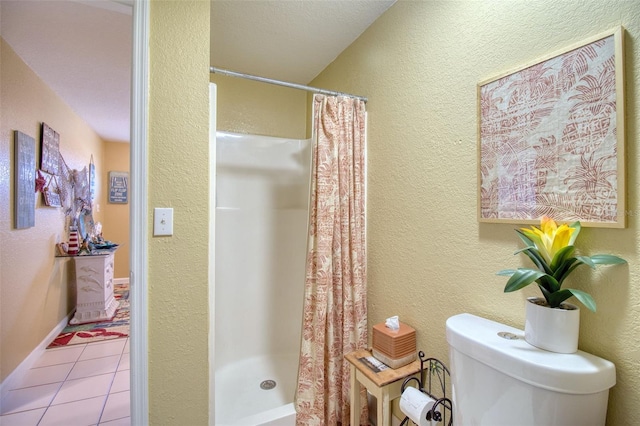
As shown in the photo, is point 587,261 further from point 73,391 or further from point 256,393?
point 73,391

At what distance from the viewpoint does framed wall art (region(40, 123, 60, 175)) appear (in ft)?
7.88

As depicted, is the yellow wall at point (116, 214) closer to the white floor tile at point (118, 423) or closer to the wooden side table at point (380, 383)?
the white floor tile at point (118, 423)

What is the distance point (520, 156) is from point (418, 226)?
19.3 inches

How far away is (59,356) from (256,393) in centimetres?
191

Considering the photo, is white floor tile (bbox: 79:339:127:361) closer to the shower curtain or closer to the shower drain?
the shower drain

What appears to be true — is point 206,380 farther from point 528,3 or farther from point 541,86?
point 528,3

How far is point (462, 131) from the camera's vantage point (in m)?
1.13

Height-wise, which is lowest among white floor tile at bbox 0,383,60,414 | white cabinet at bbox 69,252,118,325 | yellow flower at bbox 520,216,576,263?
white floor tile at bbox 0,383,60,414

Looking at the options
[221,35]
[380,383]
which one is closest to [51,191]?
[221,35]

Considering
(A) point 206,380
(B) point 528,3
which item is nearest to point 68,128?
(A) point 206,380

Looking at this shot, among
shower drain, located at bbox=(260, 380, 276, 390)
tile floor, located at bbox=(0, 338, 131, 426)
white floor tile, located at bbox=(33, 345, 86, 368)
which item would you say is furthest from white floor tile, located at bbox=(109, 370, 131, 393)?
shower drain, located at bbox=(260, 380, 276, 390)

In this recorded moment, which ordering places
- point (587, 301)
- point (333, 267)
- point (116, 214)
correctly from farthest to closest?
point (116, 214)
point (333, 267)
point (587, 301)

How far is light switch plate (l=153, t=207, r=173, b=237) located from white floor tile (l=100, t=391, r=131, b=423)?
147cm

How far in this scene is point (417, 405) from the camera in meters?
1.06
